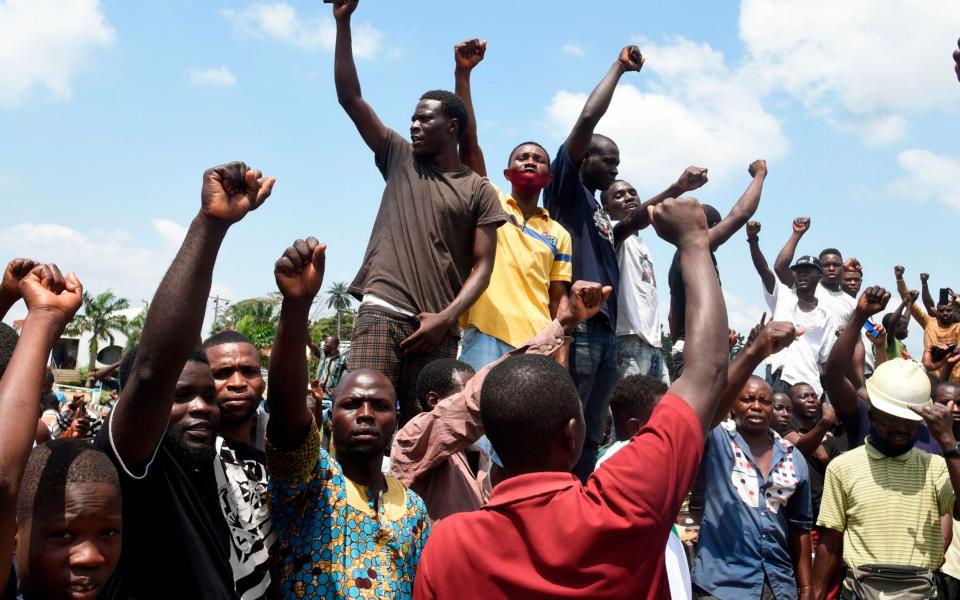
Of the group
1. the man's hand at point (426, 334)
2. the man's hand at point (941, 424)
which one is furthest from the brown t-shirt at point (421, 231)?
the man's hand at point (941, 424)

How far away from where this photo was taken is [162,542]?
2553 millimetres

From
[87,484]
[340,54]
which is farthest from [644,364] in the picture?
[87,484]

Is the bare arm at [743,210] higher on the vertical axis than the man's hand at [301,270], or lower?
higher

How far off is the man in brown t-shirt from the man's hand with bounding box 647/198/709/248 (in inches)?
91.8

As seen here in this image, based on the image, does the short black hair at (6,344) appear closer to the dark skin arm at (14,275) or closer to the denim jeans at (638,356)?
the dark skin arm at (14,275)

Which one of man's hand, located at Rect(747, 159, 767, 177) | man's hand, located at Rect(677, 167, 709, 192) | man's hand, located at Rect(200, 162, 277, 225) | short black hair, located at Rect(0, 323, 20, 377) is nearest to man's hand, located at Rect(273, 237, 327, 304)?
man's hand, located at Rect(200, 162, 277, 225)

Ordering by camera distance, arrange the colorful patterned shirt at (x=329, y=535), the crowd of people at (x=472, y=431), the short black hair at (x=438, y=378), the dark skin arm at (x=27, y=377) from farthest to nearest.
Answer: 1. the short black hair at (x=438, y=378)
2. the colorful patterned shirt at (x=329, y=535)
3. the crowd of people at (x=472, y=431)
4. the dark skin arm at (x=27, y=377)

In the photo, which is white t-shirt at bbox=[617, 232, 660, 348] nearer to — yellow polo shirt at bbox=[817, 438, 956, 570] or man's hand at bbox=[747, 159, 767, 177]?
man's hand at bbox=[747, 159, 767, 177]

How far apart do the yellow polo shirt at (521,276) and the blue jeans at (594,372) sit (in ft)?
1.08

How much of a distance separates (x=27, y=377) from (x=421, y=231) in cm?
282

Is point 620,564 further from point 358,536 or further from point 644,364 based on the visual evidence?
point 644,364

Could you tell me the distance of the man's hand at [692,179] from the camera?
589cm

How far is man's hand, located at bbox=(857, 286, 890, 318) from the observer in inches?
197

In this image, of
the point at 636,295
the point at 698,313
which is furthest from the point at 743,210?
the point at 698,313
